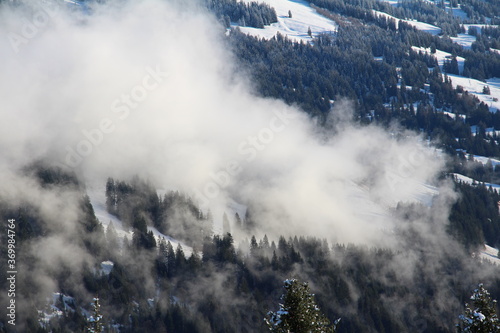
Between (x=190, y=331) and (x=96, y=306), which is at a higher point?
(x=96, y=306)

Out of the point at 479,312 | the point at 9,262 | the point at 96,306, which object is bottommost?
the point at 9,262

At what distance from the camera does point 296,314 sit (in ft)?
163

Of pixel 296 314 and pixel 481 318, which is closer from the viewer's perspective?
pixel 296 314

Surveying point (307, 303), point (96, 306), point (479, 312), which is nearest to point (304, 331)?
point (307, 303)

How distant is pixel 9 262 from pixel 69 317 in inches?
1118

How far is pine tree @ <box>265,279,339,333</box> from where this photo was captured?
49406mm

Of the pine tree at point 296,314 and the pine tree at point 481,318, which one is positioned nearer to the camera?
the pine tree at point 296,314

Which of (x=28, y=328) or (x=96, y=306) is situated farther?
(x=28, y=328)

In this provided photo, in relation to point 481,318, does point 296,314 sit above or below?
below

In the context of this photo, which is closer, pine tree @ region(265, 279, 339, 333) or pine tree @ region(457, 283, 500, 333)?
pine tree @ region(265, 279, 339, 333)

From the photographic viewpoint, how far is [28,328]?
183375mm

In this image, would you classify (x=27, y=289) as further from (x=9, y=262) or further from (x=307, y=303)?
(x=307, y=303)

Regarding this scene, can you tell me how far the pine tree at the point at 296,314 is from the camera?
49.4 m

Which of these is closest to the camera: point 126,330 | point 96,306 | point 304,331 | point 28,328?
point 304,331
